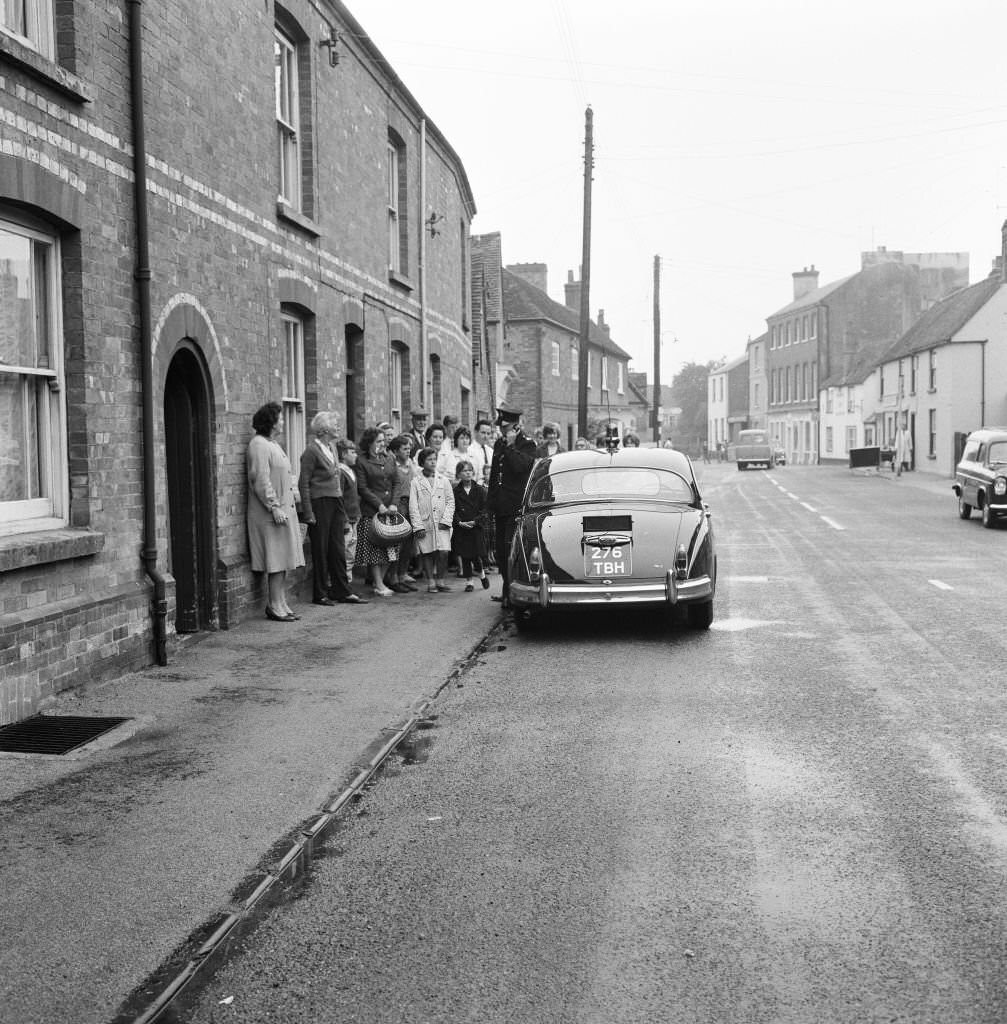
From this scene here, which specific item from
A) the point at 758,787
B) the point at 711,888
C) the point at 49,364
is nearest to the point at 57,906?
the point at 711,888

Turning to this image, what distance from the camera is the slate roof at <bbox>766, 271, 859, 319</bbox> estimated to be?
8157 centimetres

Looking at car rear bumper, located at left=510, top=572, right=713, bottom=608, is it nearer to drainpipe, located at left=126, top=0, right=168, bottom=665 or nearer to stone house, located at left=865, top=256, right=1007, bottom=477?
drainpipe, located at left=126, top=0, right=168, bottom=665

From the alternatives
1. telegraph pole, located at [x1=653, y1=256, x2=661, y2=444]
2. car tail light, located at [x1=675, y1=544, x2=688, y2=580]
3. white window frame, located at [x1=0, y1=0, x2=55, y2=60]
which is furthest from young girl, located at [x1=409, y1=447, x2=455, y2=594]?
telegraph pole, located at [x1=653, y1=256, x2=661, y2=444]

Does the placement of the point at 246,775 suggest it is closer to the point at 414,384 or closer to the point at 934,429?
the point at 414,384

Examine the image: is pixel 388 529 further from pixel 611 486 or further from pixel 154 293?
pixel 154 293

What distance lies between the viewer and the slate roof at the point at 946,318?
50469 millimetres

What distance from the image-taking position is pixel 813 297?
8562 cm

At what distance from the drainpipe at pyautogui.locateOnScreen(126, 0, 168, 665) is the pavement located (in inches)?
21.2

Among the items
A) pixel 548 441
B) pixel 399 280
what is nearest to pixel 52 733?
pixel 548 441

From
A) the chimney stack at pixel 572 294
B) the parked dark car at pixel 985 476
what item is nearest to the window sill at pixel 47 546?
the parked dark car at pixel 985 476

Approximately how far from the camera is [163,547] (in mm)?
9742

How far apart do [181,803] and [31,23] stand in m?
5.49

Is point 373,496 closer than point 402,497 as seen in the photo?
Yes

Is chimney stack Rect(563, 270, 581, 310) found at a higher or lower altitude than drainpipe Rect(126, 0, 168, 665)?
higher
